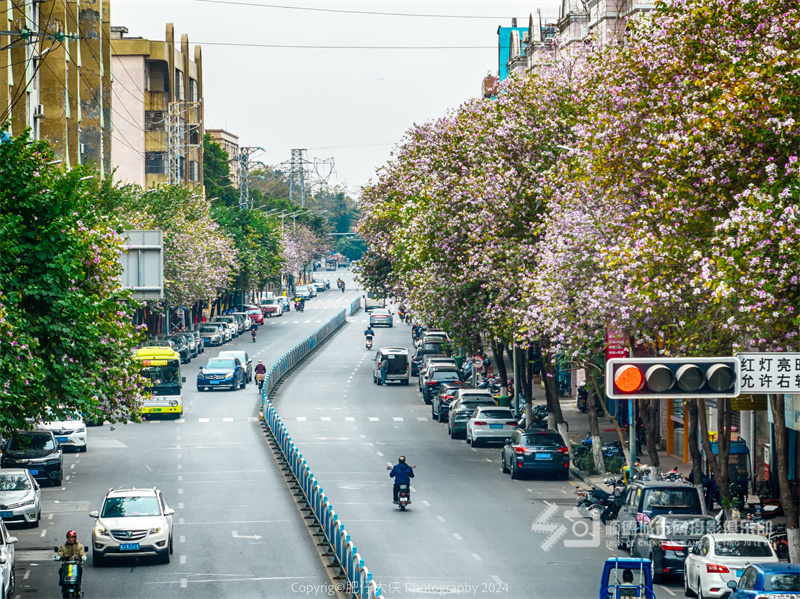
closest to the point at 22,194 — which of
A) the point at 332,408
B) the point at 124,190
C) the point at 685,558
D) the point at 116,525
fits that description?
the point at 116,525

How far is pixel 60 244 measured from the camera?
26.4 metres

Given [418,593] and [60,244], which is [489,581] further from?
[60,244]

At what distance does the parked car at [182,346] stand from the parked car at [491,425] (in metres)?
36.0

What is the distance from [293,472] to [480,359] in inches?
934

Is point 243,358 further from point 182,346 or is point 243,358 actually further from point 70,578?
point 70,578

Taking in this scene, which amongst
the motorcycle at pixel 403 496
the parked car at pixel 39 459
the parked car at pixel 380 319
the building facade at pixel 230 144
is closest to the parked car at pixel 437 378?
the parked car at pixel 39 459

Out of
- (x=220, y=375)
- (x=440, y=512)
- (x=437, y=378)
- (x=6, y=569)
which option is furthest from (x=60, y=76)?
(x=6, y=569)

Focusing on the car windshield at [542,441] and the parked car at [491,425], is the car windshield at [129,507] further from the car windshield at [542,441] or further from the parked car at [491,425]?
the parked car at [491,425]

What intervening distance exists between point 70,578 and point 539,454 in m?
18.4

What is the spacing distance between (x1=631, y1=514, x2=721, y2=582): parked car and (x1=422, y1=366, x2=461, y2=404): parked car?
3698cm

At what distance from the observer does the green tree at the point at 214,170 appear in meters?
149

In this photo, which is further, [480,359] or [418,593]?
[480,359]

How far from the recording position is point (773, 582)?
19.0 m

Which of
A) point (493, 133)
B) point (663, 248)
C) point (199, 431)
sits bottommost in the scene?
point (199, 431)
